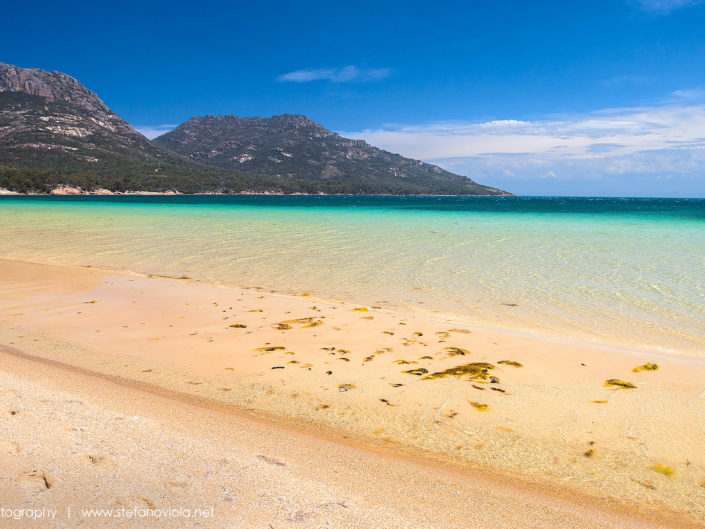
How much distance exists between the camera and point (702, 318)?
7.05m

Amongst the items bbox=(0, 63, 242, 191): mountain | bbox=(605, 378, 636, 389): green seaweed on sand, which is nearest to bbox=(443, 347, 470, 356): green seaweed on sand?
bbox=(605, 378, 636, 389): green seaweed on sand

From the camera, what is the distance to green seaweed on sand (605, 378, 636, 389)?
404cm

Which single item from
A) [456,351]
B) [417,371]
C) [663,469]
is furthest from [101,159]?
[663,469]

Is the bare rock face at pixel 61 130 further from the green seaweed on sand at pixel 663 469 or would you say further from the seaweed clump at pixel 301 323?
the green seaweed on sand at pixel 663 469

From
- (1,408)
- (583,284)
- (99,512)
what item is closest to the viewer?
(99,512)

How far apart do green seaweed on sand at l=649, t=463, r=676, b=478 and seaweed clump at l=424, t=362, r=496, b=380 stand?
1.56 m

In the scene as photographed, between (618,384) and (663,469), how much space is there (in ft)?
4.72

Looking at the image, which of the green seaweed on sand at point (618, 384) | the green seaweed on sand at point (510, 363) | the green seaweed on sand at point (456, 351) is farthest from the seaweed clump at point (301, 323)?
the green seaweed on sand at point (618, 384)

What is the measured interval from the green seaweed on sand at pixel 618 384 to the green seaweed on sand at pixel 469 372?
1.07 meters

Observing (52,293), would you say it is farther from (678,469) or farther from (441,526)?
(678,469)

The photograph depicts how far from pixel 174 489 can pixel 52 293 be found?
292 inches

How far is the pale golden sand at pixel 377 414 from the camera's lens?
234cm

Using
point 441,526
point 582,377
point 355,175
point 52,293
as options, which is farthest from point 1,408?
point 355,175

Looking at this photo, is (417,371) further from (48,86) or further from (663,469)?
(48,86)
